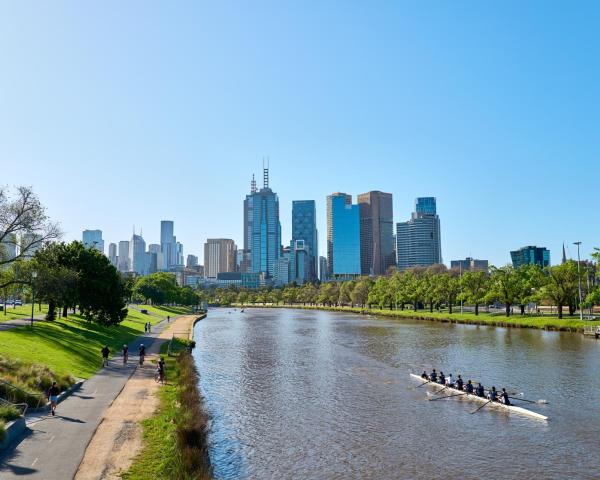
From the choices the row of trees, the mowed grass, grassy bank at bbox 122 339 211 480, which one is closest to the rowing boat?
grassy bank at bbox 122 339 211 480

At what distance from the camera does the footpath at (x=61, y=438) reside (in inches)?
907

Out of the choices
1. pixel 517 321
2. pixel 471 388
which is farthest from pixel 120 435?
pixel 517 321

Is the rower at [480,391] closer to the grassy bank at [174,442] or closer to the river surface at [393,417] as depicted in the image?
the river surface at [393,417]

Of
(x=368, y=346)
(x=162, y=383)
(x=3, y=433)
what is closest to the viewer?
(x=3, y=433)

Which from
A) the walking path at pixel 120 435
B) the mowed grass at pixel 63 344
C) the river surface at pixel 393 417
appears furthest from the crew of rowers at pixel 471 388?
the mowed grass at pixel 63 344

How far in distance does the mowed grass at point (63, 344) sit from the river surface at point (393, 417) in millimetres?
12344

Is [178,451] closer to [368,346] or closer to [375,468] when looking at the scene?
[375,468]

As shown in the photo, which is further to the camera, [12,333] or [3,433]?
[12,333]

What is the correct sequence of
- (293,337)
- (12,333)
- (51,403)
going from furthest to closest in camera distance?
(293,337) < (12,333) < (51,403)

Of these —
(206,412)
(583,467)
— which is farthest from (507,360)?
(206,412)

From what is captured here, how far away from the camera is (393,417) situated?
39.3 m

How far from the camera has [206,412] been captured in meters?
40.5

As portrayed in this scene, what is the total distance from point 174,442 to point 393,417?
711 inches

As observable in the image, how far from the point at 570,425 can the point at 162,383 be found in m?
33.0
